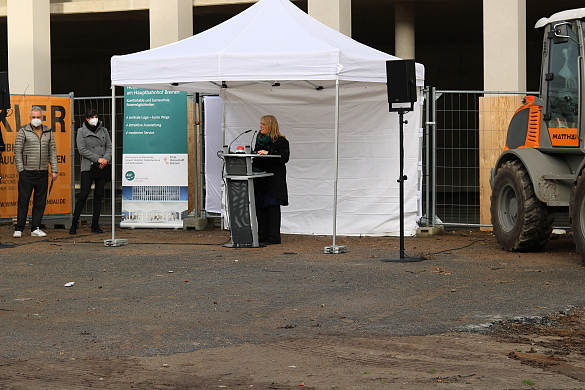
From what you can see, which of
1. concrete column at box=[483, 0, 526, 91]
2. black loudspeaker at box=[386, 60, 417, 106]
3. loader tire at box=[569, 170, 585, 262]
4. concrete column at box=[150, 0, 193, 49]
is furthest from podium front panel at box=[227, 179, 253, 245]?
concrete column at box=[150, 0, 193, 49]

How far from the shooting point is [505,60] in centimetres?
1731

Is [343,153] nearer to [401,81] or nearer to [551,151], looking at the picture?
[401,81]

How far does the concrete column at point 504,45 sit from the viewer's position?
1723 centimetres

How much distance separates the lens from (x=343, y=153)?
13242mm

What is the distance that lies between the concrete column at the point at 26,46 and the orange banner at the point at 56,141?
5404 millimetres

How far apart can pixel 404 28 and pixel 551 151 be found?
471 inches

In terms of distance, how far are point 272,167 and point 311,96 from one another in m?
1.96

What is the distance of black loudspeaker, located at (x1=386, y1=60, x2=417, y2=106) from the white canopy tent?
2.59ft

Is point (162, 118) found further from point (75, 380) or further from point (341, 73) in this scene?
point (75, 380)

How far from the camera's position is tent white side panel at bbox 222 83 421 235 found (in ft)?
42.5

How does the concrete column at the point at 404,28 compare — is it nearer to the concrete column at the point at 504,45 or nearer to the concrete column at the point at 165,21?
the concrete column at the point at 504,45

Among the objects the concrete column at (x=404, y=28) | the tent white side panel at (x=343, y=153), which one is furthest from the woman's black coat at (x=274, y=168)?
the concrete column at (x=404, y=28)

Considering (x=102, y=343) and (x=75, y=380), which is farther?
(x=102, y=343)

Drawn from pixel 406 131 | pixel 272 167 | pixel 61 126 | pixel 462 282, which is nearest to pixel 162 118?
pixel 61 126
